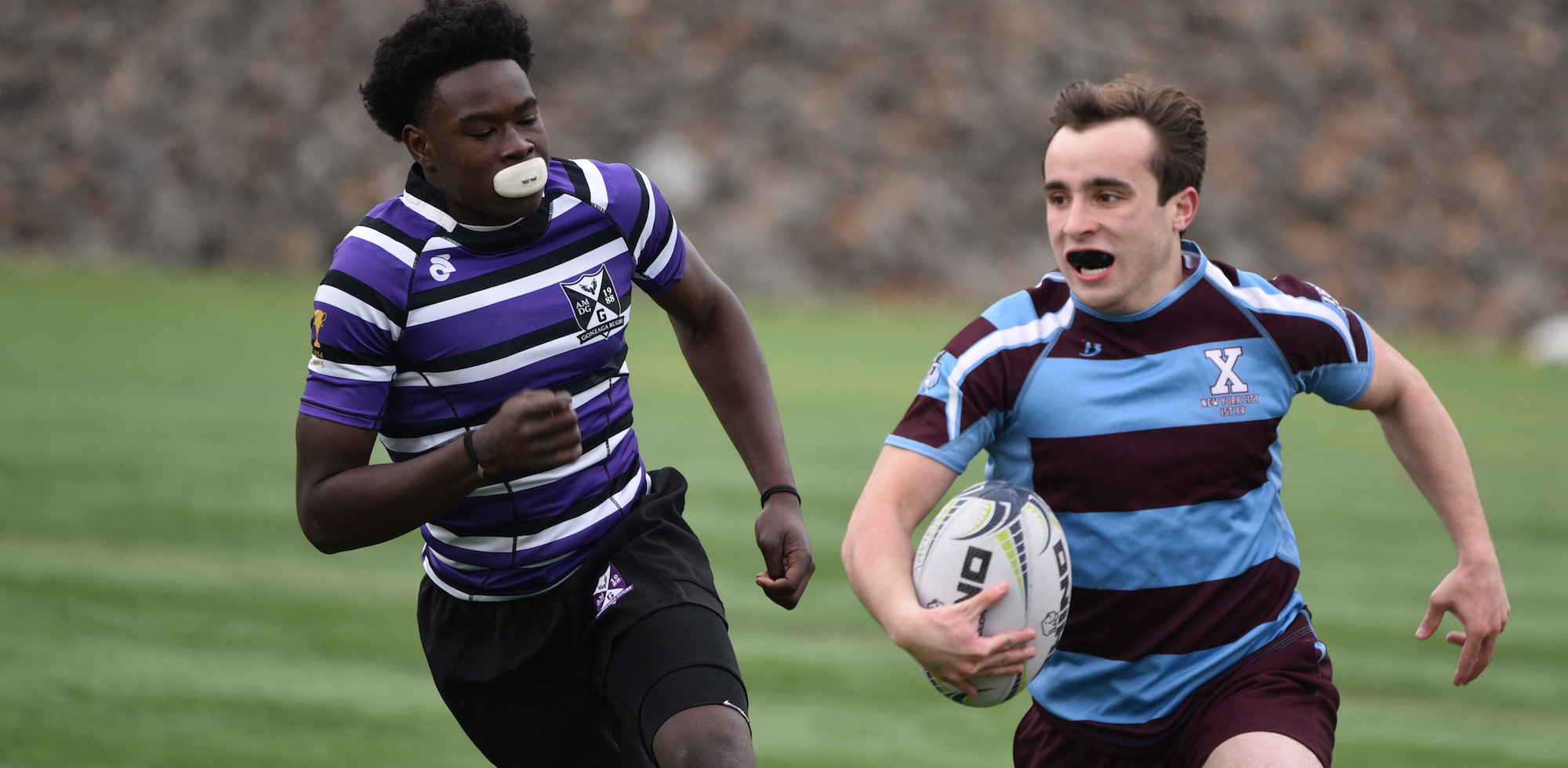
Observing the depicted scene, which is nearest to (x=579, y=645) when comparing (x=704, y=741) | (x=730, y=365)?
(x=704, y=741)

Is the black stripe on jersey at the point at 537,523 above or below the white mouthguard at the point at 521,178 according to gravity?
below

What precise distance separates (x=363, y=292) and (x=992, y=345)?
134 centimetres

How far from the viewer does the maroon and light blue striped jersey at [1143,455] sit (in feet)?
11.2

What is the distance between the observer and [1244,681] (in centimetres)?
338

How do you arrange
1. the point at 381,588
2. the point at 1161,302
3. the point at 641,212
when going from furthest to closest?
the point at 381,588, the point at 641,212, the point at 1161,302

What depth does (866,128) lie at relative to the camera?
28109 mm

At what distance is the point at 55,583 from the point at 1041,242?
2186 cm

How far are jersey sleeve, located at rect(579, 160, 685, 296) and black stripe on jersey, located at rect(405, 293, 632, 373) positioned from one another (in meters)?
0.35

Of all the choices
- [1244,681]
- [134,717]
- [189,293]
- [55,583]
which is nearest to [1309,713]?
[1244,681]

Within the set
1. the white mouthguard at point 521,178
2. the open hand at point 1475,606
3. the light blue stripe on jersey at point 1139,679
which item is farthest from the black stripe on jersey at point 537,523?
the open hand at point 1475,606

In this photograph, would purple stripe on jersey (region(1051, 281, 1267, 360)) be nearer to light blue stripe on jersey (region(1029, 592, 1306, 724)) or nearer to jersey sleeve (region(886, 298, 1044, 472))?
jersey sleeve (region(886, 298, 1044, 472))

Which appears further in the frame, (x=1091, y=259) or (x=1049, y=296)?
(x=1049, y=296)

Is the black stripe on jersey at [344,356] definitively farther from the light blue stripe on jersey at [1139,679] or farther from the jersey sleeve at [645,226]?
the light blue stripe on jersey at [1139,679]

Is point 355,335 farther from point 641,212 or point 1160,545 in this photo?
point 1160,545
